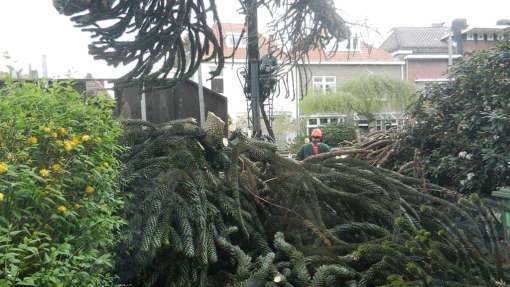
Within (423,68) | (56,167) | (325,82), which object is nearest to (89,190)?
(56,167)

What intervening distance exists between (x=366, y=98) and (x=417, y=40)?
37.4 feet

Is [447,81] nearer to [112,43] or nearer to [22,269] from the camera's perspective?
[112,43]

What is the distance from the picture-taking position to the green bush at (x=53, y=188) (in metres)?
1.81

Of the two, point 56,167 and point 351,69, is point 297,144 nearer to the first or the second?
point 351,69

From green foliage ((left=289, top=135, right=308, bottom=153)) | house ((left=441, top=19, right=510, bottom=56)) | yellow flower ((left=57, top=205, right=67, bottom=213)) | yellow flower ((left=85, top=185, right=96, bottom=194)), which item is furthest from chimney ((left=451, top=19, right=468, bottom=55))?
yellow flower ((left=57, top=205, right=67, bottom=213))

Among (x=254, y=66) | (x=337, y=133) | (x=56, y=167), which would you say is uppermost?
(x=254, y=66)

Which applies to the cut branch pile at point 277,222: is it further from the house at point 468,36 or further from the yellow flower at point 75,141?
the house at point 468,36

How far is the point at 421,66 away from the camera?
3753 centimetres

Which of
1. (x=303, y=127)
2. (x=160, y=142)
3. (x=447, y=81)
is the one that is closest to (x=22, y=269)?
(x=160, y=142)

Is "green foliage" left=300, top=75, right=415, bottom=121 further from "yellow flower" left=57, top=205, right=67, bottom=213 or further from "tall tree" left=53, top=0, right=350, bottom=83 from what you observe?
"yellow flower" left=57, top=205, right=67, bottom=213

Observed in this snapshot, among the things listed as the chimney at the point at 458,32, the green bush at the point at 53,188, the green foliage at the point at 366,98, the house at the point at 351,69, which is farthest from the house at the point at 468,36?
the green bush at the point at 53,188

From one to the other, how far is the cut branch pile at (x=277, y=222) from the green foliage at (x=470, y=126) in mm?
469

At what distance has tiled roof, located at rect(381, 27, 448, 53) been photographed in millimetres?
39156

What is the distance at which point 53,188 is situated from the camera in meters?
1.98
